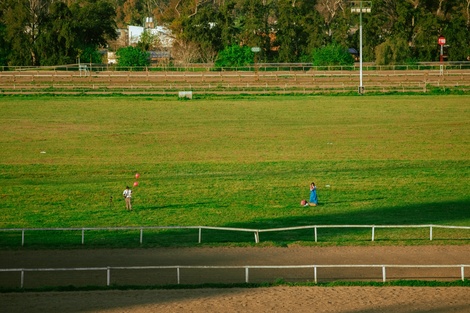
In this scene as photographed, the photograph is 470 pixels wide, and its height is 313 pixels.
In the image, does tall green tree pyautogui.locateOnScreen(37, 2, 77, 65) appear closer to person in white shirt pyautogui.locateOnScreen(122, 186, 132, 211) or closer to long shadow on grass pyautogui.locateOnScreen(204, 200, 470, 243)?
person in white shirt pyautogui.locateOnScreen(122, 186, 132, 211)

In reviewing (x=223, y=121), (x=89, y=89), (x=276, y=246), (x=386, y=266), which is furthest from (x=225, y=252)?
(x=89, y=89)

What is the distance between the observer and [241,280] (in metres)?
21.2

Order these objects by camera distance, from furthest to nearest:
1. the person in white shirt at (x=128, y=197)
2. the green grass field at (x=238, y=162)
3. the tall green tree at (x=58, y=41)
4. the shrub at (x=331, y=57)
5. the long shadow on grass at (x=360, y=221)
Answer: the tall green tree at (x=58, y=41) → the shrub at (x=331, y=57) → the person in white shirt at (x=128, y=197) → the green grass field at (x=238, y=162) → the long shadow on grass at (x=360, y=221)

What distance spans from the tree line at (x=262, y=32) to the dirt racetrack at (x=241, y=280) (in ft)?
215

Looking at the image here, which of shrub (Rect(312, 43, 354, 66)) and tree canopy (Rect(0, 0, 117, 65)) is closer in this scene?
shrub (Rect(312, 43, 354, 66))

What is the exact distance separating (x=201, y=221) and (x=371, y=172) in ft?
37.6

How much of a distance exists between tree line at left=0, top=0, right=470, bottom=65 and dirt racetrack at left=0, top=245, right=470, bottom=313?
215ft

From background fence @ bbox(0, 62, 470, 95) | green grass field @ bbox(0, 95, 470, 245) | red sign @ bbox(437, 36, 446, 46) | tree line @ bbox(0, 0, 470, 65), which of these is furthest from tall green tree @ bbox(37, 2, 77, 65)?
red sign @ bbox(437, 36, 446, 46)

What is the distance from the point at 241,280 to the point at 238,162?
62.8ft

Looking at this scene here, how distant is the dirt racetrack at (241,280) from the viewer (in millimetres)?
18875

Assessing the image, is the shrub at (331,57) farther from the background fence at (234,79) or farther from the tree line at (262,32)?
the tree line at (262,32)

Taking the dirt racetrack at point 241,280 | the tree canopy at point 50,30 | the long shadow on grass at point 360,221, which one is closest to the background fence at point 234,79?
the tree canopy at point 50,30

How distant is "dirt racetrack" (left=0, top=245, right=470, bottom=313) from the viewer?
61.9 ft

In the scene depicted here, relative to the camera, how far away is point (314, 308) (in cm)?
1880
